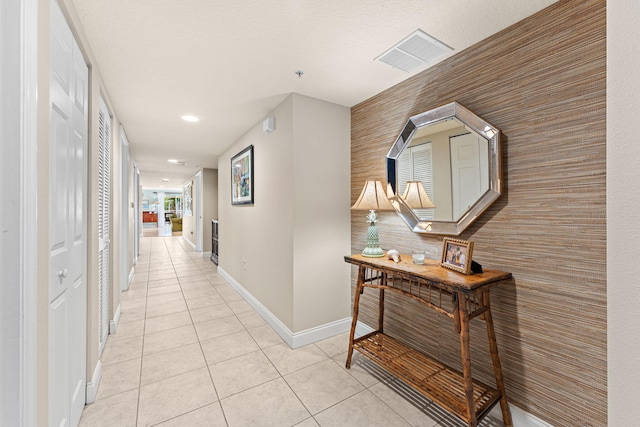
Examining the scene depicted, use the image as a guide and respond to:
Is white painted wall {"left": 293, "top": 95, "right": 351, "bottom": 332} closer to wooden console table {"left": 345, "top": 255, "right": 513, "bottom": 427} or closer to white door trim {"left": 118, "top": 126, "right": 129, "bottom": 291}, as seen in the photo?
wooden console table {"left": 345, "top": 255, "right": 513, "bottom": 427}

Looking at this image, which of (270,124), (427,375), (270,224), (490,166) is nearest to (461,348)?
(427,375)

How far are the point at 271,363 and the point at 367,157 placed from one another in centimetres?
204

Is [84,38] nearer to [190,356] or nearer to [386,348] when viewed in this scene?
[190,356]

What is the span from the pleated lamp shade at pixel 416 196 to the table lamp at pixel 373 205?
160mm

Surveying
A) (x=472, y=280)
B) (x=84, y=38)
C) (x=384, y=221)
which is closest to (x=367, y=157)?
(x=384, y=221)

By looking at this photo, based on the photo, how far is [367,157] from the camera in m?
2.55

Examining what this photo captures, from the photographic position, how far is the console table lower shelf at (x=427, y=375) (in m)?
1.45

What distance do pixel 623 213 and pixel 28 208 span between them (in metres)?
1.63

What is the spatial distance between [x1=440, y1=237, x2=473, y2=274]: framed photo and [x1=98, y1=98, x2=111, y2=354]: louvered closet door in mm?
2758

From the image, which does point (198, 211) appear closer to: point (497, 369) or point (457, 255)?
point (457, 255)

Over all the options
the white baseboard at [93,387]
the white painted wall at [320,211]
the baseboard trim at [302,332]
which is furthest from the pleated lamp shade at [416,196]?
the white baseboard at [93,387]

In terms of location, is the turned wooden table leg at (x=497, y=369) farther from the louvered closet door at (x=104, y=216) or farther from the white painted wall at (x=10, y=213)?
the louvered closet door at (x=104, y=216)

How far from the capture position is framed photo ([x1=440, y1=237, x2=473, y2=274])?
149 cm

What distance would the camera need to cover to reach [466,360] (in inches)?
54.1
